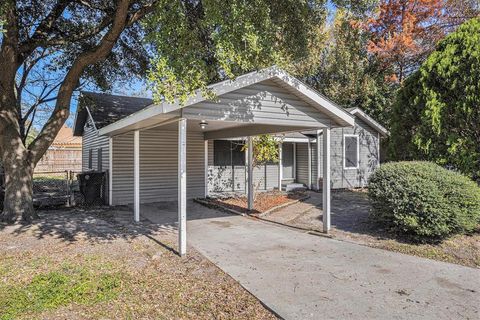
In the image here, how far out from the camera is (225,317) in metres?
3.49

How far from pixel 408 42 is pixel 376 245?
15.6 m

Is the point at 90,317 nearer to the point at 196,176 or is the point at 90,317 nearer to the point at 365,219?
the point at 365,219

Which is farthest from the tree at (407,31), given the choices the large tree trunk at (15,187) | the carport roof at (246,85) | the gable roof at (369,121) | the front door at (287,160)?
the large tree trunk at (15,187)

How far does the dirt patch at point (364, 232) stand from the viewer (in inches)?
223

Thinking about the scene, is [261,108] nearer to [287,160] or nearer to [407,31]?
[287,160]

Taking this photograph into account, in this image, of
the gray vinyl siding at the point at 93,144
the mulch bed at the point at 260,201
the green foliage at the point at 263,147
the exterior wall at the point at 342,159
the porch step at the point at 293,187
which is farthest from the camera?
the exterior wall at the point at 342,159

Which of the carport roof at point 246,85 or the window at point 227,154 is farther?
the window at point 227,154

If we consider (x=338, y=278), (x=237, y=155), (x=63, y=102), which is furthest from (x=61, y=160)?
(x=338, y=278)

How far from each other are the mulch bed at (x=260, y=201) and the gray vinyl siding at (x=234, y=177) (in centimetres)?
94

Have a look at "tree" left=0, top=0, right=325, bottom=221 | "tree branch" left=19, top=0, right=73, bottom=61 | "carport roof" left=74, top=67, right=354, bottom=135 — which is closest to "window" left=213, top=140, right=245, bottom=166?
"tree" left=0, top=0, right=325, bottom=221

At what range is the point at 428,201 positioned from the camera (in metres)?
6.02

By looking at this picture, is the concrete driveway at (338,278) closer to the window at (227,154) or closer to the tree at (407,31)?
the window at (227,154)

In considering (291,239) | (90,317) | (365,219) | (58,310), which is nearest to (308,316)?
(90,317)

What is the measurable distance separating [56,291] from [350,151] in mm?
13426
